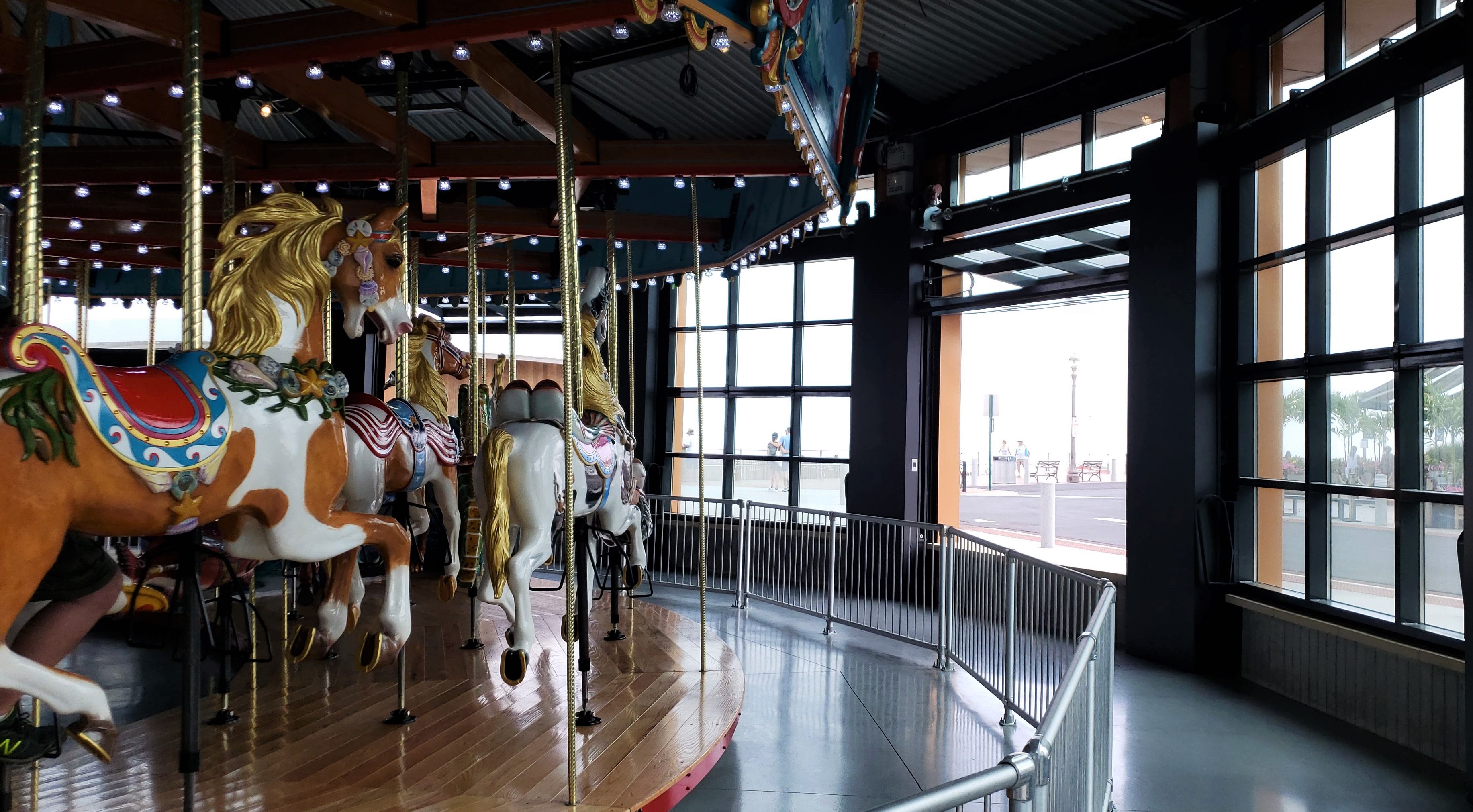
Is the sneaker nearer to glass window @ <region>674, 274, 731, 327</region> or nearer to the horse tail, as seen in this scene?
the horse tail

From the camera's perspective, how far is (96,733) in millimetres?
2121

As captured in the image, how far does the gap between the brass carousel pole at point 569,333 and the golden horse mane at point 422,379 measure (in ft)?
8.29

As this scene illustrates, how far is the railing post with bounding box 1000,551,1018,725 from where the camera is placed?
212 inches

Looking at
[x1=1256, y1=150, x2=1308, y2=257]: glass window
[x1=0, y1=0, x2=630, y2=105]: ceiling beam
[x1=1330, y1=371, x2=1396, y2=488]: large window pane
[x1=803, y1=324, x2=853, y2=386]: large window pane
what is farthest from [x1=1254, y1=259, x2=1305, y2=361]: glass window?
[x1=0, y1=0, x2=630, y2=105]: ceiling beam

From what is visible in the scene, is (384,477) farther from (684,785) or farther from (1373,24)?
(1373,24)

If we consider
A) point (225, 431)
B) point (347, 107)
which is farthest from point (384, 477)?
point (347, 107)

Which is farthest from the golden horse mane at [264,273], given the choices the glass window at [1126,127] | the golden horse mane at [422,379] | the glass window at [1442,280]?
the glass window at [1126,127]

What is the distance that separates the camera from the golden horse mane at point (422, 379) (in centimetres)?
599

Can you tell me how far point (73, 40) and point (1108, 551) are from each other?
12.4m

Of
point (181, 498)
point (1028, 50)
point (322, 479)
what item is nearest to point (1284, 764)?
point (322, 479)

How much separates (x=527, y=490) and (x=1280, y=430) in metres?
5.75

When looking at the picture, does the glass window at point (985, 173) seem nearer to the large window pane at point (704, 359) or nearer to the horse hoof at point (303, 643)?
the large window pane at point (704, 359)

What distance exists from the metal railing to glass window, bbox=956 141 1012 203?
362cm

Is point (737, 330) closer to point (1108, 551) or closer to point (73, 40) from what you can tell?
point (1108, 551)
